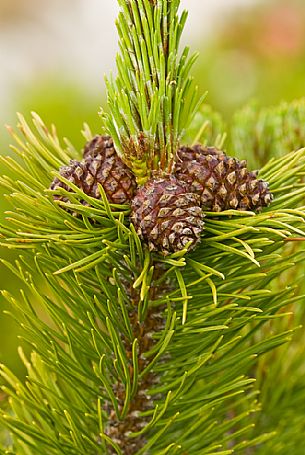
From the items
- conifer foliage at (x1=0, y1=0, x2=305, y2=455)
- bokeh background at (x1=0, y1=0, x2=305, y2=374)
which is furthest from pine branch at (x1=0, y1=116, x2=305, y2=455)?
bokeh background at (x1=0, y1=0, x2=305, y2=374)

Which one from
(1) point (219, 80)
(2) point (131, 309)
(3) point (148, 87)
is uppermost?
(1) point (219, 80)

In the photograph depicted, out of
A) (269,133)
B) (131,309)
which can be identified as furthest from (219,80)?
(131,309)

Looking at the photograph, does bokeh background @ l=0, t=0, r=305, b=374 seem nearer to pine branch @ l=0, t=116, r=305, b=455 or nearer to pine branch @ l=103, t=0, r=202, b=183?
pine branch @ l=0, t=116, r=305, b=455

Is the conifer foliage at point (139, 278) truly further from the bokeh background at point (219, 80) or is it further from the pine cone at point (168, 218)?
the bokeh background at point (219, 80)

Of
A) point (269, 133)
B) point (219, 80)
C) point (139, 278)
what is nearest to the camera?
point (139, 278)

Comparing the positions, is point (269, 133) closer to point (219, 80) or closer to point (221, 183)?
point (221, 183)

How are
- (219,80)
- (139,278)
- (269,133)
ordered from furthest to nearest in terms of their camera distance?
Answer: (219,80) < (269,133) < (139,278)

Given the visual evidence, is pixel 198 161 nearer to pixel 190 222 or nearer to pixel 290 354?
pixel 190 222

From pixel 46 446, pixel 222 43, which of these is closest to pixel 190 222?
pixel 46 446
